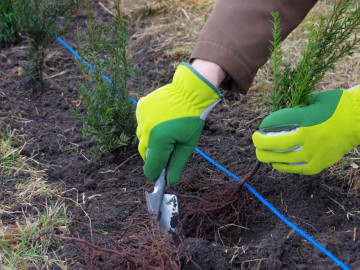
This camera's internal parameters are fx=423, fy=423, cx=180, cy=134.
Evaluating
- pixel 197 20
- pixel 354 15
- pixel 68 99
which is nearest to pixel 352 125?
pixel 354 15

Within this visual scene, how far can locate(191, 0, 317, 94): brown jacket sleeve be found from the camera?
2199mm

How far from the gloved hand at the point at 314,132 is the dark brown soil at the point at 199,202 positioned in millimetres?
347

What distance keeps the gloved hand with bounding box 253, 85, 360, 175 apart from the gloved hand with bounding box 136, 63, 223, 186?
32 centimetres

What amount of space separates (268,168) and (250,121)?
0.54 metres

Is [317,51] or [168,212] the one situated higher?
[317,51]

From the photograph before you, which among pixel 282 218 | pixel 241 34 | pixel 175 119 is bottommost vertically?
pixel 282 218

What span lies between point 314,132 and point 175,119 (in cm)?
66

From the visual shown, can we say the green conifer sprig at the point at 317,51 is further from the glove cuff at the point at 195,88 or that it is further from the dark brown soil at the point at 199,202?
the dark brown soil at the point at 199,202

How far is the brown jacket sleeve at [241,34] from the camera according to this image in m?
2.20

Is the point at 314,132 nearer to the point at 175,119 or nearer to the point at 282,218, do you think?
the point at 282,218

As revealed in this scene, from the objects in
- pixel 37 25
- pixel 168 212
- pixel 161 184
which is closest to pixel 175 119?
pixel 161 184

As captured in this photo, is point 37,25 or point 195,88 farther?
point 37,25

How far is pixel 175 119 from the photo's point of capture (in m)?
2.10

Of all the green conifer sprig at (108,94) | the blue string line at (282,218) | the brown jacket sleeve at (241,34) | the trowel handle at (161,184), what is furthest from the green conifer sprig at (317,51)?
the green conifer sprig at (108,94)
